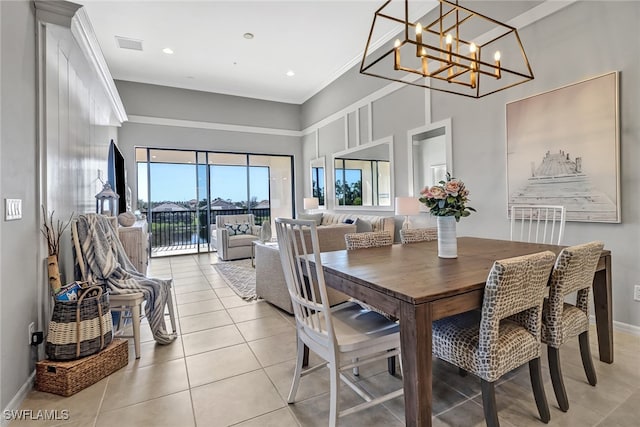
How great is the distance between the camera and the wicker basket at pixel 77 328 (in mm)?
1895

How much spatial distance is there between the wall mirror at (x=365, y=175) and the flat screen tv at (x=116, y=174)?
4.09 meters

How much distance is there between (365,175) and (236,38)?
10.6ft

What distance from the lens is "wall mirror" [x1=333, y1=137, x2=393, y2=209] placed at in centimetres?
524

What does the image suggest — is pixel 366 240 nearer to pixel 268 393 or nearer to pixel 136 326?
pixel 268 393

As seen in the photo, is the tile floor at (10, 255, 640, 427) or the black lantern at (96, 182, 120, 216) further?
the black lantern at (96, 182, 120, 216)

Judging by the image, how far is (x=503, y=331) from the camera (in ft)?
4.88

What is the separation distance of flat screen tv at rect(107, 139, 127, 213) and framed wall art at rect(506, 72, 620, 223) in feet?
Result: 18.1

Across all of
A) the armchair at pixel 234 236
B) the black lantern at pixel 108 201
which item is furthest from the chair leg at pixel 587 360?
the armchair at pixel 234 236

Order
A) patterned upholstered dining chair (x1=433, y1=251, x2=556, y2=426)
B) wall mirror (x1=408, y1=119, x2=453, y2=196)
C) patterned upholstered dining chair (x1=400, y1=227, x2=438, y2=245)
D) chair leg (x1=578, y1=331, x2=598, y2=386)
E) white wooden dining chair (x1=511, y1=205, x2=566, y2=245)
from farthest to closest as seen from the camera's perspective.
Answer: wall mirror (x1=408, y1=119, x2=453, y2=196), white wooden dining chair (x1=511, y1=205, x2=566, y2=245), patterned upholstered dining chair (x1=400, y1=227, x2=438, y2=245), chair leg (x1=578, y1=331, x2=598, y2=386), patterned upholstered dining chair (x1=433, y1=251, x2=556, y2=426)

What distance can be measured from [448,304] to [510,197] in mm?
2549

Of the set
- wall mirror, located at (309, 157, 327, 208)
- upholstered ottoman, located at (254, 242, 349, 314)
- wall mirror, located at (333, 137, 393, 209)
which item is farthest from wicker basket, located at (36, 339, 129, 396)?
wall mirror, located at (309, 157, 327, 208)

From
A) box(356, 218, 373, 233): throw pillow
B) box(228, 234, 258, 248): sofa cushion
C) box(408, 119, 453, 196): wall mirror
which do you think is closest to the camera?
box(408, 119, 453, 196): wall mirror

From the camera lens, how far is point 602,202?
8.39ft

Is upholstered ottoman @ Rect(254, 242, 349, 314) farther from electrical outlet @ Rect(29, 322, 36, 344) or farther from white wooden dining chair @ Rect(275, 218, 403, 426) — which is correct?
electrical outlet @ Rect(29, 322, 36, 344)
